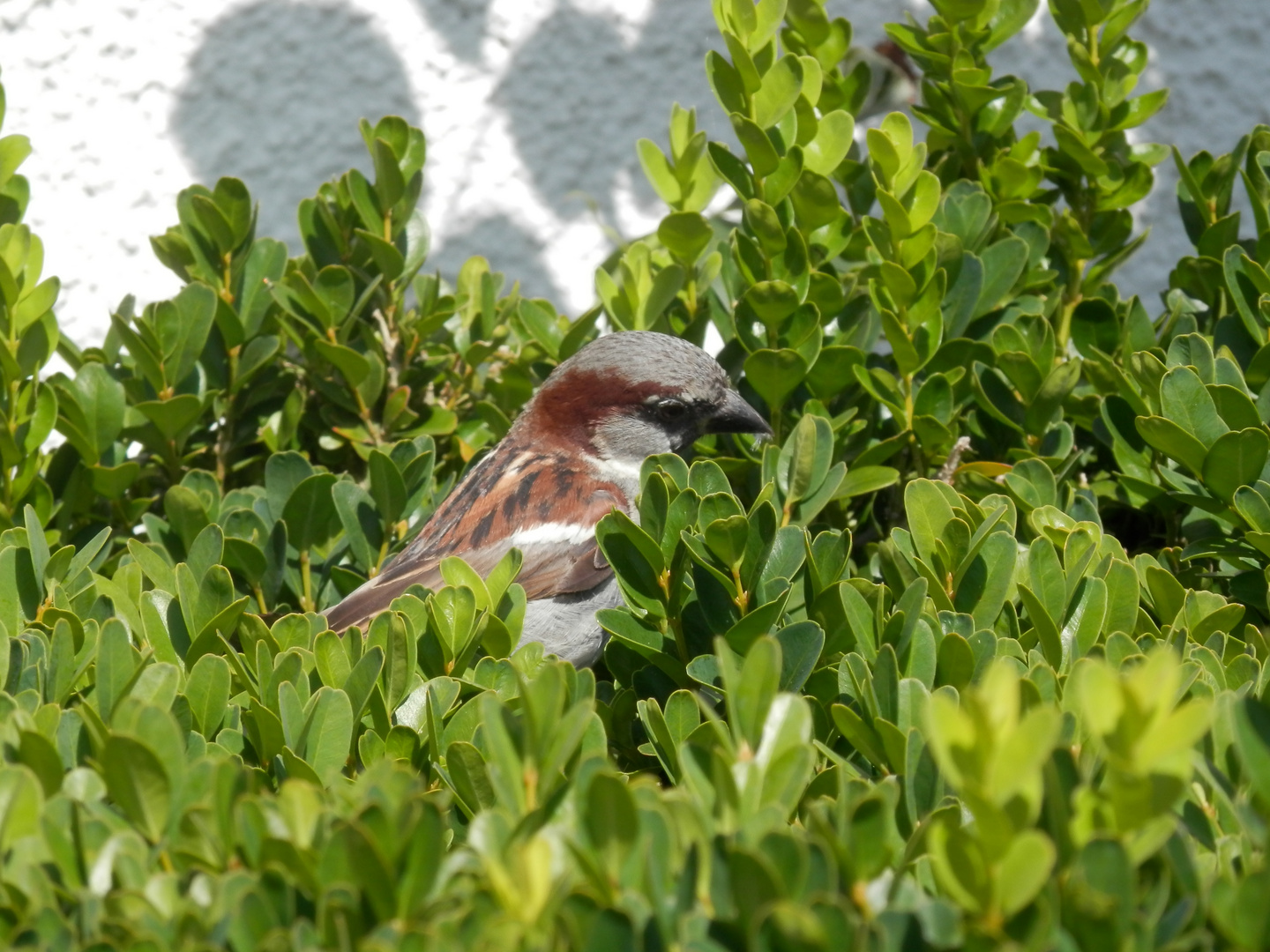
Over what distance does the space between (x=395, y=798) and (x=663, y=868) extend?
0.76 ft

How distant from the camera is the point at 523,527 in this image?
241 cm

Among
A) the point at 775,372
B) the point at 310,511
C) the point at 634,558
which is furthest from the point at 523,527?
the point at 634,558

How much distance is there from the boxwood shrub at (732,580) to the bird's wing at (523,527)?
8 centimetres

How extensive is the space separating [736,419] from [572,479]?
41 centimetres

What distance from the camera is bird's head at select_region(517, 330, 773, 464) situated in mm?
→ 2328

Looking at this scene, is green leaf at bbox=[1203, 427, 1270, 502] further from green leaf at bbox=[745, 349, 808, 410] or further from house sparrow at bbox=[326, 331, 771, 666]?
house sparrow at bbox=[326, 331, 771, 666]

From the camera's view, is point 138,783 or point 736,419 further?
point 736,419

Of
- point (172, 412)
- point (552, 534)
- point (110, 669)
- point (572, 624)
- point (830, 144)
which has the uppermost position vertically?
point (830, 144)

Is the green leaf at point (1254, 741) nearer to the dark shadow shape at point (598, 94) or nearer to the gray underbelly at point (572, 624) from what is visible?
the gray underbelly at point (572, 624)

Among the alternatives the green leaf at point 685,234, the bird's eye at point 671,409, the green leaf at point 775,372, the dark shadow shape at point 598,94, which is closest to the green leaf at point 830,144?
the green leaf at point 685,234

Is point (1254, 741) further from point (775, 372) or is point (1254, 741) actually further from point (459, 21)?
point (459, 21)

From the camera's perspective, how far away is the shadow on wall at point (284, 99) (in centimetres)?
319

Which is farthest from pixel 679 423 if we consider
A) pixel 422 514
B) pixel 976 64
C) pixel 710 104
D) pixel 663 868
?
pixel 663 868

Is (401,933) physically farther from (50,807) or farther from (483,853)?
(50,807)
